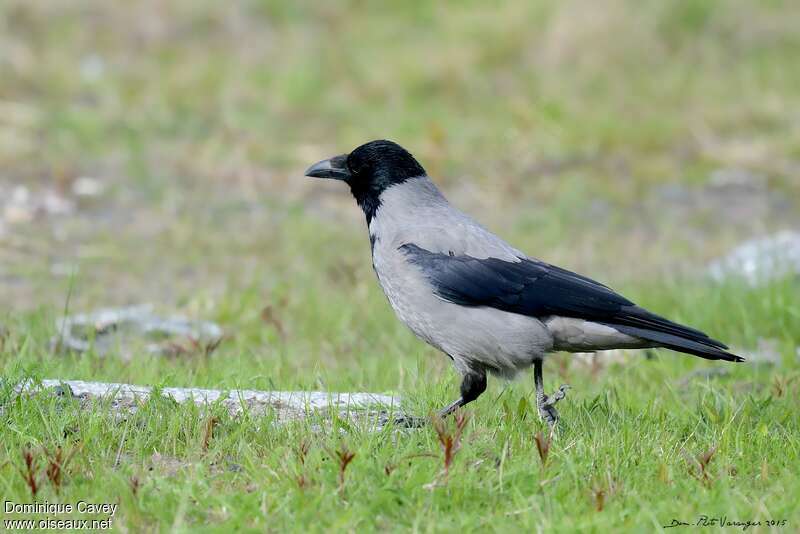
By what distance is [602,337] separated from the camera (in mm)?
4781

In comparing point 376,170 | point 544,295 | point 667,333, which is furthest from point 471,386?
point 376,170

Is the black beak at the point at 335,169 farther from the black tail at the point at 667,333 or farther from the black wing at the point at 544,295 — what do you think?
the black tail at the point at 667,333

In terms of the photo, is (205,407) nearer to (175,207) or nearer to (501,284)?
(501,284)

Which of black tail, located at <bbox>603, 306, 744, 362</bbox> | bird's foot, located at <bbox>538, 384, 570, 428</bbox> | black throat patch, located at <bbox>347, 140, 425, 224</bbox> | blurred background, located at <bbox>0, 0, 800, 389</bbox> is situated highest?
blurred background, located at <bbox>0, 0, 800, 389</bbox>

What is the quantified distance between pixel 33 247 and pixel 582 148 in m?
5.16

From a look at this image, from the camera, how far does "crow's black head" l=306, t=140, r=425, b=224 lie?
5.48m

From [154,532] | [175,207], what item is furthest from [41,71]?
[154,532]

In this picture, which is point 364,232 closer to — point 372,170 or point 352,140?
point 352,140

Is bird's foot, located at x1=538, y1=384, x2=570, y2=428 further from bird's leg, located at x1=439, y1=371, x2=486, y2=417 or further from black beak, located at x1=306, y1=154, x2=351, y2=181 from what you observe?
black beak, located at x1=306, y1=154, x2=351, y2=181

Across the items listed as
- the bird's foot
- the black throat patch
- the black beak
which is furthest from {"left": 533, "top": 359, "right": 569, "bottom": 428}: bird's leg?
the black beak

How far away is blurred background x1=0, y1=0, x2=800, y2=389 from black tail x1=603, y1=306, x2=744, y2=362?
2.33 metres

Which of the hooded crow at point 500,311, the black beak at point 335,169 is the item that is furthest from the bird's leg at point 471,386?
the black beak at point 335,169

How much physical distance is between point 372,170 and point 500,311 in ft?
3.55

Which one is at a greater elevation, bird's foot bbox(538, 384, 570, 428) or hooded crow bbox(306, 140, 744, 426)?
hooded crow bbox(306, 140, 744, 426)
